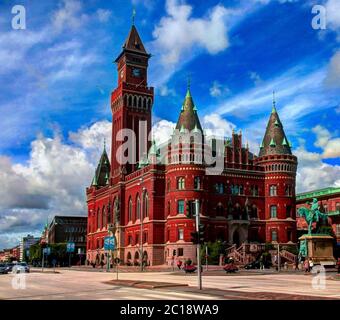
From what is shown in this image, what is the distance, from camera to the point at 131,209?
95562 mm

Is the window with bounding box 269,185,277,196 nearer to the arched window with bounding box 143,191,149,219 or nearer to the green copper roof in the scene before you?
the green copper roof

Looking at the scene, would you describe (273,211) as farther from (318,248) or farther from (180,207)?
(318,248)

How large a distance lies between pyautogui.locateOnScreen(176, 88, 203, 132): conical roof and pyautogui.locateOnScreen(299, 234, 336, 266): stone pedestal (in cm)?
3044

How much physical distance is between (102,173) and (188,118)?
1831 inches

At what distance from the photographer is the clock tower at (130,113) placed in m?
103

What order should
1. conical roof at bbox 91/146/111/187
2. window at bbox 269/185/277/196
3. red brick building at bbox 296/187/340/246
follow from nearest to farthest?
window at bbox 269/185/277/196 < red brick building at bbox 296/187/340/246 < conical roof at bbox 91/146/111/187

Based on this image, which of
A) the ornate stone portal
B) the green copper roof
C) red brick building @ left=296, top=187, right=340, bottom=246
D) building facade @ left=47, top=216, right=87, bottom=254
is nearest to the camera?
the ornate stone portal

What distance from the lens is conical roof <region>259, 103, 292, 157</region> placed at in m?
88.9

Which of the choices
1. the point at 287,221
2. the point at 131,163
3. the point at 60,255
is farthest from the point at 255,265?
the point at 60,255

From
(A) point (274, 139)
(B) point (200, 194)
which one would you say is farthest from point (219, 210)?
(A) point (274, 139)

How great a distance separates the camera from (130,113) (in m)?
103

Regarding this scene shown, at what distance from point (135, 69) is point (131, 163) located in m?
19.8

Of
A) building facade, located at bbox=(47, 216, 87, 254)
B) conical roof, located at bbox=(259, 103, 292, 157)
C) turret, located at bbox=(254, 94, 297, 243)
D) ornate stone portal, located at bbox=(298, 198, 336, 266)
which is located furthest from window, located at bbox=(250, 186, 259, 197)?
building facade, located at bbox=(47, 216, 87, 254)
